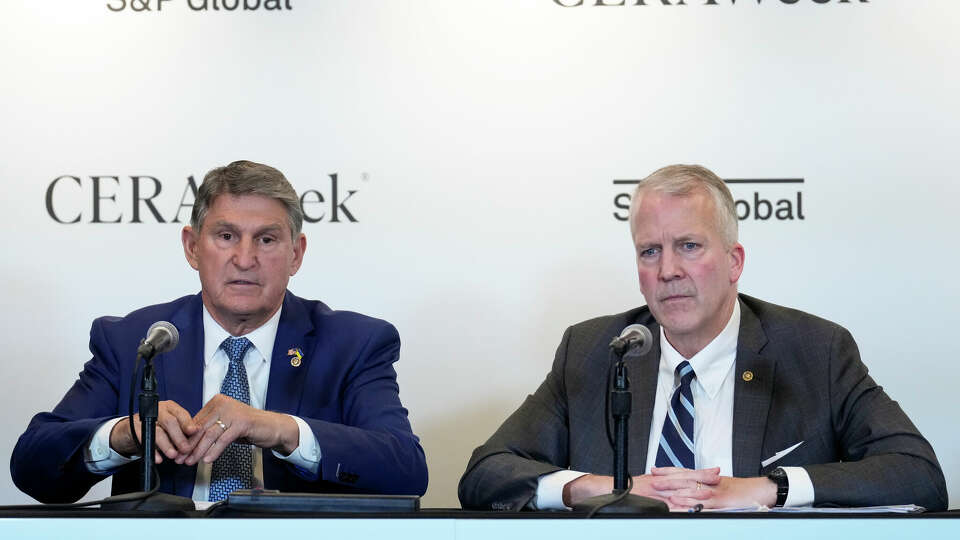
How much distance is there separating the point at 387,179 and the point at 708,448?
155cm

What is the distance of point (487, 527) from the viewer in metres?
1.88

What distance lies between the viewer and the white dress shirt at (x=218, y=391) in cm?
284

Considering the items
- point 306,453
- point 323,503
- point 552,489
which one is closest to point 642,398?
point 552,489

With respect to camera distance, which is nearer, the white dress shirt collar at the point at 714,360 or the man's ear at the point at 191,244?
the white dress shirt collar at the point at 714,360

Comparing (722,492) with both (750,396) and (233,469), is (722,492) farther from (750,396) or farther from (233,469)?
(233,469)

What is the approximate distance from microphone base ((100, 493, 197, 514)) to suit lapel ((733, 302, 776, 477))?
139 cm

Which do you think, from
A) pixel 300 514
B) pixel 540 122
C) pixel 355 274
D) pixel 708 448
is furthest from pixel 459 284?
pixel 300 514

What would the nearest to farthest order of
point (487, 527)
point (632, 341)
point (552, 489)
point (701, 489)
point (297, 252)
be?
point (487, 527) → point (632, 341) → point (701, 489) → point (552, 489) → point (297, 252)

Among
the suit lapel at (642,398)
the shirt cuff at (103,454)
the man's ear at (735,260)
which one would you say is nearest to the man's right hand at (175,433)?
the shirt cuff at (103,454)

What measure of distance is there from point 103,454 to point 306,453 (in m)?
0.49

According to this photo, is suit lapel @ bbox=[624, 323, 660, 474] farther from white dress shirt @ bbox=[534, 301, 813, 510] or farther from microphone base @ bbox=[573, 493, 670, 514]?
microphone base @ bbox=[573, 493, 670, 514]

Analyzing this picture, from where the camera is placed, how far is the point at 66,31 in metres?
4.09

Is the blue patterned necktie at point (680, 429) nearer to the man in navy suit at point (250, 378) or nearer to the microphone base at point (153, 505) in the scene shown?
the man in navy suit at point (250, 378)

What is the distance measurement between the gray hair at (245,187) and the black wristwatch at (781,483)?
1393 mm
